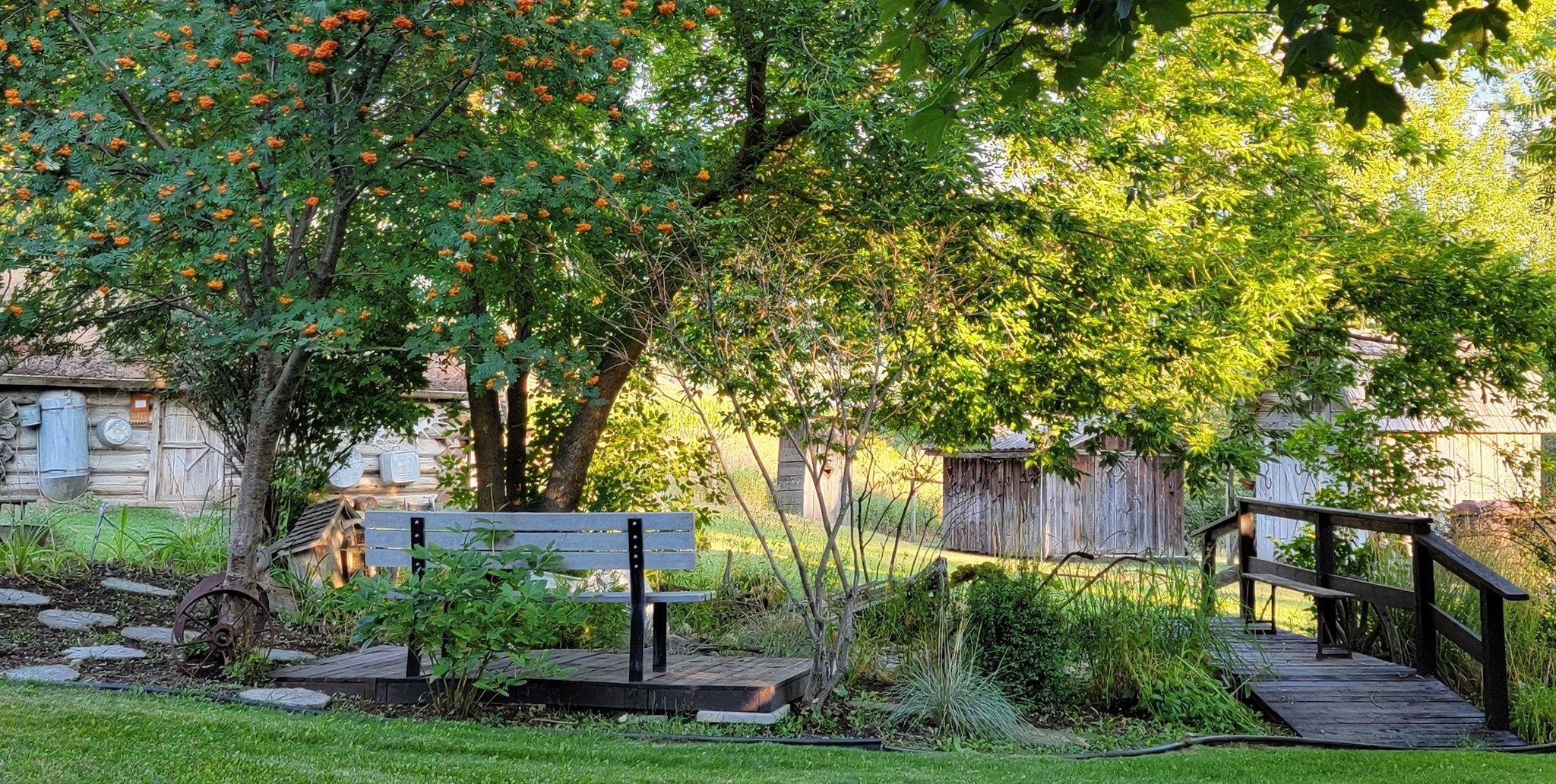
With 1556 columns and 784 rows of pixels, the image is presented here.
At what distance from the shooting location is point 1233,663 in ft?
23.3

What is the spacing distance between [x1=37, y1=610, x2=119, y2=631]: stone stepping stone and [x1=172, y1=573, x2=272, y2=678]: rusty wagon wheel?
0.89 metres

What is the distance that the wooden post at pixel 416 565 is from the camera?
593 cm

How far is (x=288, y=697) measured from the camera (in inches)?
227

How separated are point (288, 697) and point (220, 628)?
0.96 metres

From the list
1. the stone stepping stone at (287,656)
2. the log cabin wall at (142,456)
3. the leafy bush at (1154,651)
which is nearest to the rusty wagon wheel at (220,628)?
the stone stepping stone at (287,656)

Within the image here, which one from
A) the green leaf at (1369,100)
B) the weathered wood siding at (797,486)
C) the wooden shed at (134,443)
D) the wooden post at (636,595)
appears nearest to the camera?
the green leaf at (1369,100)

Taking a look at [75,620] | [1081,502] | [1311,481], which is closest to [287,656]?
[75,620]

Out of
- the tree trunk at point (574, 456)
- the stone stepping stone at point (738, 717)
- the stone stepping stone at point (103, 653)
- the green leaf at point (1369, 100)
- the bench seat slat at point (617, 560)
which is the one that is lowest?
the stone stepping stone at point (738, 717)

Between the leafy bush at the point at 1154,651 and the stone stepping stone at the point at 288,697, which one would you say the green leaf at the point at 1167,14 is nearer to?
the leafy bush at the point at 1154,651

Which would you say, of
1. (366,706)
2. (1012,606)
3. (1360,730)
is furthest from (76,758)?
(1360,730)

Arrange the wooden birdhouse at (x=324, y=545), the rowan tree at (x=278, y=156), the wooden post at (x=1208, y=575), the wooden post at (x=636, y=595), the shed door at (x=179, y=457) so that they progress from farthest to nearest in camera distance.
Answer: the shed door at (x=179, y=457) → the wooden birdhouse at (x=324, y=545) → the wooden post at (x=1208, y=575) → the wooden post at (x=636, y=595) → the rowan tree at (x=278, y=156)

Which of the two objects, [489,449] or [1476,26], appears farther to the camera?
[489,449]

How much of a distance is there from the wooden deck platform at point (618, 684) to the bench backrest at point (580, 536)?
0.58 metres

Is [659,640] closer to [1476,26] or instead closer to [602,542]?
[602,542]
